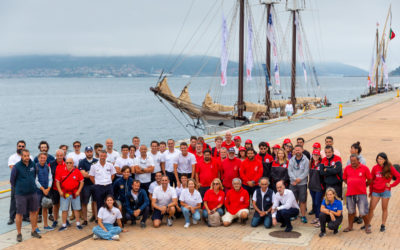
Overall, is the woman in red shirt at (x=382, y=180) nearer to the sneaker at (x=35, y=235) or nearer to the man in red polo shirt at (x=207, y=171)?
the man in red polo shirt at (x=207, y=171)

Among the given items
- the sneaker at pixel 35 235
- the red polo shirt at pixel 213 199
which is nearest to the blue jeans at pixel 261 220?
the red polo shirt at pixel 213 199

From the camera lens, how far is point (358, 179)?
28.9 feet

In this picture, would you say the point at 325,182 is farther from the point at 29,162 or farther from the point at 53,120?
the point at 53,120

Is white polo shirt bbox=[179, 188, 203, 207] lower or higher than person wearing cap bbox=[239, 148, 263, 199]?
lower

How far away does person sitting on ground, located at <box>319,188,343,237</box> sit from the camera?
8625mm

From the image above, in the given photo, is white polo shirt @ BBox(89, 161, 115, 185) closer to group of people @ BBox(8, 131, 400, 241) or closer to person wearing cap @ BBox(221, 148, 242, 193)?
group of people @ BBox(8, 131, 400, 241)

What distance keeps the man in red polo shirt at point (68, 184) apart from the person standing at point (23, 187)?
0.59 meters

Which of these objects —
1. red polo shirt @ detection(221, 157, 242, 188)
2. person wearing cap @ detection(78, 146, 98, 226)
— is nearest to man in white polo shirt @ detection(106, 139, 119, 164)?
person wearing cap @ detection(78, 146, 98, 226)

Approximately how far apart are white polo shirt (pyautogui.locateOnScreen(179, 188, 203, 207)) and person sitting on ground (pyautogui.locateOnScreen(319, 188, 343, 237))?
268 cm

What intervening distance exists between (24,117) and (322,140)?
64.0m

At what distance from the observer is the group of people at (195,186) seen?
28.9 ft

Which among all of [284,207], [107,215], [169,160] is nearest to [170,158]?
[169,160]

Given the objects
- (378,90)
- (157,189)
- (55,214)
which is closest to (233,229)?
(157,189)

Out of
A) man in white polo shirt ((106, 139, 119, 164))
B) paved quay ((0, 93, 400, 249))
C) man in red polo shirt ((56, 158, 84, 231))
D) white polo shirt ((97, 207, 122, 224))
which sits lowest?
paved quay ((0, 93, 400, 249))
